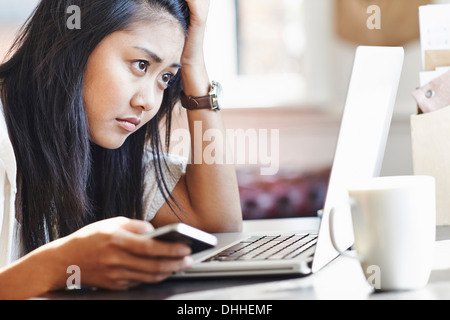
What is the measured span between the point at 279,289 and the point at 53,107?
2.21 ft

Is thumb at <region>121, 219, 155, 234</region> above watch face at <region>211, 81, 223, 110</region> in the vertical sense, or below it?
below

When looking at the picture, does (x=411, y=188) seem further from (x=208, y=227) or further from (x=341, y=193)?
(x=208, y=227)

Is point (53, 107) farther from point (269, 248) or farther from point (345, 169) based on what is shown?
point (345, 169)

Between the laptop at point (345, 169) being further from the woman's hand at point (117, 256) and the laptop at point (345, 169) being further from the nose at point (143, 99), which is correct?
the nose at point (143, 99)

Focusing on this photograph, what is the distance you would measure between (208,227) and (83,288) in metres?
0.58

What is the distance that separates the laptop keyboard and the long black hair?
396 mm

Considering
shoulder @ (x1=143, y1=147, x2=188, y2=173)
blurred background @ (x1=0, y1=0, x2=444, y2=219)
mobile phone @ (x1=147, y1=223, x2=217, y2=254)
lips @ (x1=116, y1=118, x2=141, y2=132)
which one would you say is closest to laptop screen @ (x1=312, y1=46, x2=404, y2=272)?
mobile phone @ (x1=147, y1=223, x2=217, y2=254)

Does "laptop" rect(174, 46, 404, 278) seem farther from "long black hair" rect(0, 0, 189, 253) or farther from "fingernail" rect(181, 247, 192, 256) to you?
"long black hair" rect(0, 0, 189, 253)

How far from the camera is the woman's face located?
109 centimetres

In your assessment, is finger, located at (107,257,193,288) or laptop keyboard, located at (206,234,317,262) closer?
finger, located at (107,257,193,288)

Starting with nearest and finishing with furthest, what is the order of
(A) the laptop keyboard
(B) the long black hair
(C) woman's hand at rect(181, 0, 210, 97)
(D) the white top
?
1. (A) the laptop keyboard
2. (D) the white top
3. (B) the long black hair
4. (C) woman's hand at rect(181, 0, 210, 97)

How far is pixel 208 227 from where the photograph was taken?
3.87ft

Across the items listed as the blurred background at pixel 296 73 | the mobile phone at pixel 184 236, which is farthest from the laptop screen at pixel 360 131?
the blurred background at pixel 296 73
